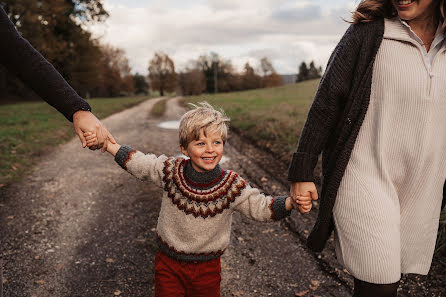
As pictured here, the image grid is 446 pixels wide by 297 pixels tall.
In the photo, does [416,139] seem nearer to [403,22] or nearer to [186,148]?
[403,22]

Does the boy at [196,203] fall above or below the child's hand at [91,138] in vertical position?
below

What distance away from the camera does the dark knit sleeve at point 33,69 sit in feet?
5.81

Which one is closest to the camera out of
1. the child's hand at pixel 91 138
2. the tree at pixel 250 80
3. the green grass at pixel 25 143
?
the child's hand at pixel 91 138

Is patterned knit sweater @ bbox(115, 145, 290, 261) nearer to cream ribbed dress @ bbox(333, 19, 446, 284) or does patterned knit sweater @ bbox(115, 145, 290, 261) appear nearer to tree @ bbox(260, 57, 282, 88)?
cream ribbed dress @ bbox(333, 19, 446, 284)

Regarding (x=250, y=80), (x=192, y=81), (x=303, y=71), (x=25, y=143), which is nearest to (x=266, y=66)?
(x=303, y=71)

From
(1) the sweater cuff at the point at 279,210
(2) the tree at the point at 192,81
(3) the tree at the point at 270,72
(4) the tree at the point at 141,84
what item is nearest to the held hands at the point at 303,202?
(1) the sweater cuff at the point at 279,210

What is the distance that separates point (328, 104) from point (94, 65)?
29.5 metres

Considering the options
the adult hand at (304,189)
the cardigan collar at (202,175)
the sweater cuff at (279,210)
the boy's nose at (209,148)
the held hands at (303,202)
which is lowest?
the sweater cuff at (279,210)

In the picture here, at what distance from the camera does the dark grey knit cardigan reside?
6.48 ft

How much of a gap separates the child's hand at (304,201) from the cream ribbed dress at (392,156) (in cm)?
17

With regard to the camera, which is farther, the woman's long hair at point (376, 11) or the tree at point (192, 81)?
the tree at point (192, 81)

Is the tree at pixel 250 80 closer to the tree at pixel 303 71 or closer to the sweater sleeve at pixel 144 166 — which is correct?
the tree at pixel 303 71

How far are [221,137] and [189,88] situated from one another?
58.5m

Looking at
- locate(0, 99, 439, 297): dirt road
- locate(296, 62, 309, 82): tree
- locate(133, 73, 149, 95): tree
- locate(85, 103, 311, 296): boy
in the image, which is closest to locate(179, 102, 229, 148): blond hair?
locate(85, 103, 311, 296): boy
